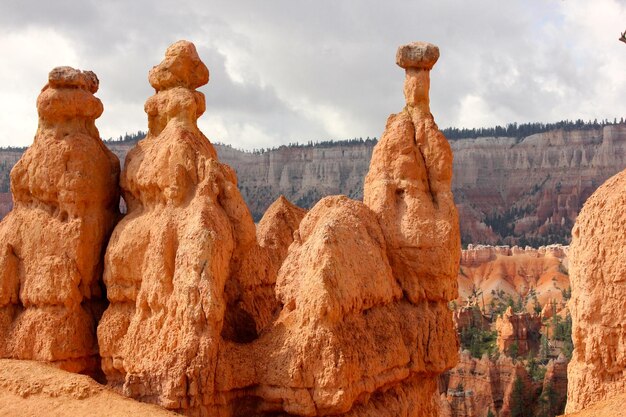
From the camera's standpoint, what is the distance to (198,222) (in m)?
14.6

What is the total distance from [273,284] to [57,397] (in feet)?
14.6

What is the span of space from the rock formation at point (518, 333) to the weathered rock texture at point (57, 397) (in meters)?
40.2

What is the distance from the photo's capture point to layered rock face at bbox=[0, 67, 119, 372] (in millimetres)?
16078

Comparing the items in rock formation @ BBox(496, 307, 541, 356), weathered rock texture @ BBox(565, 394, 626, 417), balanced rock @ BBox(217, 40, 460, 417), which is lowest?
rock formation @ BBox(496, 307, 541, 356)

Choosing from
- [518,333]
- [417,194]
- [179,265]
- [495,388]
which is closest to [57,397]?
[179,265]

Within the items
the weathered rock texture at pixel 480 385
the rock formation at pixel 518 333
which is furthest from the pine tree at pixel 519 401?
the rock formation at pixel 518 333

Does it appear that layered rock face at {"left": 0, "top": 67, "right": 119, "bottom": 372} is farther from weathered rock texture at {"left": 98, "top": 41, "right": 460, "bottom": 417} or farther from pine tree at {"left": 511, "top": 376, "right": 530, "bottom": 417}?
pine tree at {"left": 511, "top": 376, "right": 530, "bottom": 417}

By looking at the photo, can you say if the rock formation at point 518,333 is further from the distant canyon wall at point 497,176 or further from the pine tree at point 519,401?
the distant canyon wall at point 497,176

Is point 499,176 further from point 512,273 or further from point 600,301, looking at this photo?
point 600,301

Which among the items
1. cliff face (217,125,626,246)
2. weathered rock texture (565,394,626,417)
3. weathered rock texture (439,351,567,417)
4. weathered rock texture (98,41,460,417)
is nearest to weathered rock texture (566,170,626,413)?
weathered rock texture (565,394,626,417)

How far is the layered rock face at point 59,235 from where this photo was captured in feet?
52.7

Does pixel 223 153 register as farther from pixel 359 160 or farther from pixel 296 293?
pixel 296 293

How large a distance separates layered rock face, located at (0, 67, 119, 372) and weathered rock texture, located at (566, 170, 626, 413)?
25.3 ft

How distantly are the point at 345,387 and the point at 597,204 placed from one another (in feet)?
13.2
